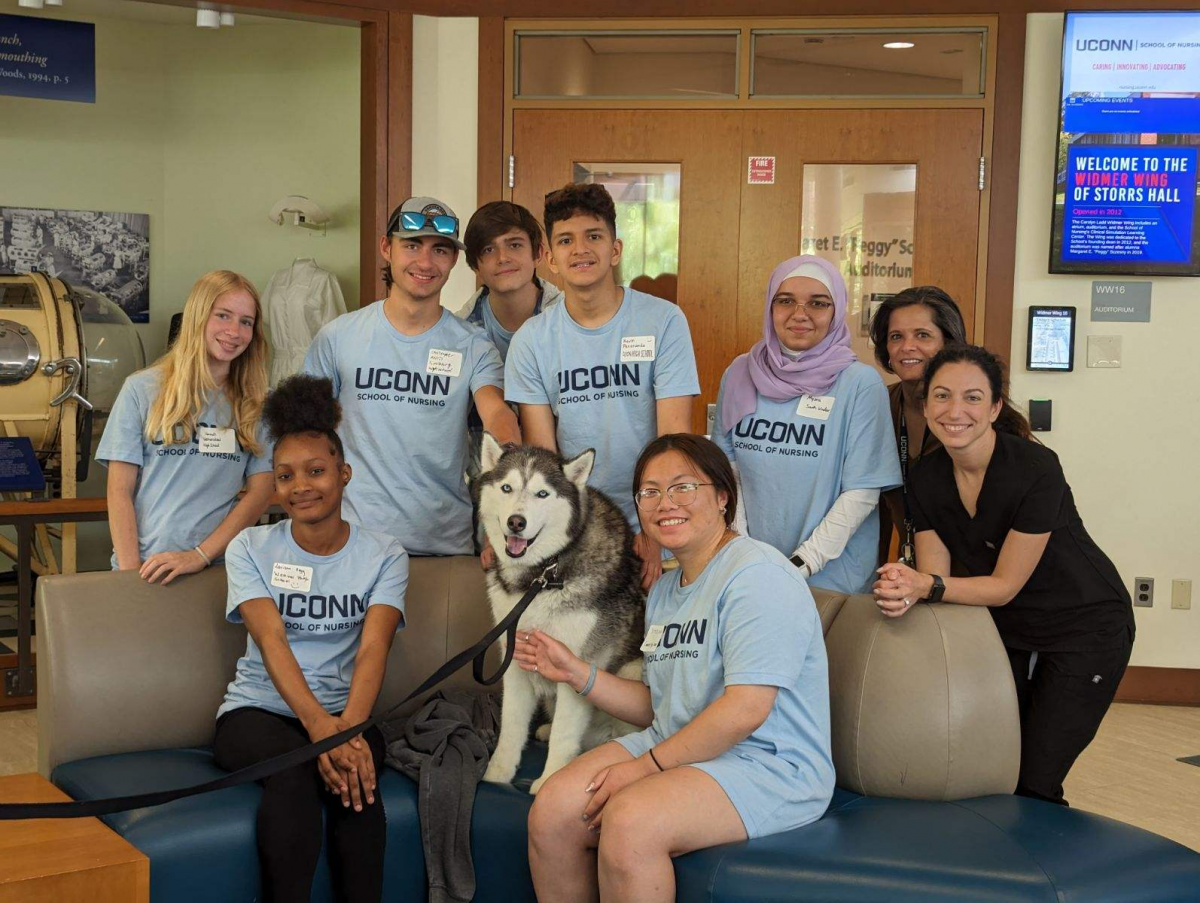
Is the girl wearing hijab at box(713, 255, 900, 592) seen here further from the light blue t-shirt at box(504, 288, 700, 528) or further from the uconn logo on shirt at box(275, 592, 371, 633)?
the uconn logo on shirt at box(275, 592, 371, 633)

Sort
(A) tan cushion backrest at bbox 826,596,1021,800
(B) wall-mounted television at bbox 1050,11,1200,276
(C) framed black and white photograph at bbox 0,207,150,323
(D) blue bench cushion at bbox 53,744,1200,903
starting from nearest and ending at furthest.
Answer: (D) blue bench cushion at bbox 53,744,1200,903 → (A) tan cushion backrest at bbox 826,596,1021,800 → (B) wall-mounted television at bbox 1050,11,1200,276 → (C) framed black and white photograph at bbox 0,207,150,323

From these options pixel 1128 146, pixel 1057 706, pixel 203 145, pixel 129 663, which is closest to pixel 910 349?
pixel 1057 706

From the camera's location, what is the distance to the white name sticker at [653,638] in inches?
97.8

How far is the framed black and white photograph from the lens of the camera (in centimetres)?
704

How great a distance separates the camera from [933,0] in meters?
4.99

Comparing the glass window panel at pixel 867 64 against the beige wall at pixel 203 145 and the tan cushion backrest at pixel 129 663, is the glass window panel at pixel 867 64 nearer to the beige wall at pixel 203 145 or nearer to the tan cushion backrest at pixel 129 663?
the beige wall at pixel 203 145

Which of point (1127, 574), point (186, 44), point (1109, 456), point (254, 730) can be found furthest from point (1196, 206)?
point (186, 44)

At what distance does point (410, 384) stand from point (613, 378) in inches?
22.9

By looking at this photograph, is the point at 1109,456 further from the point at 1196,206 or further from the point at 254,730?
the point at 254,730

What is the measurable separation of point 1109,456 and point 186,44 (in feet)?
19.0

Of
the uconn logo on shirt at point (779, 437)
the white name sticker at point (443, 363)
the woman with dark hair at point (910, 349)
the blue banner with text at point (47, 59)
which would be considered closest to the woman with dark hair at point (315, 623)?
the white name sticker at point (443, 363)

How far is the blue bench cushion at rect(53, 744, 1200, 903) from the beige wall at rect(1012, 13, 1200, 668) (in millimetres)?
2923

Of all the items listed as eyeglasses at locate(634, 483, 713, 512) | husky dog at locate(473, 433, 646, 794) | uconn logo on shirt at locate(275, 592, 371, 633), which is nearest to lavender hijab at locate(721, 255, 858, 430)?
husky dog at locate(473, 433, 646, 794)

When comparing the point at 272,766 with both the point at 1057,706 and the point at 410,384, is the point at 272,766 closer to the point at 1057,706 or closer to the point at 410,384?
the point at 410,384
